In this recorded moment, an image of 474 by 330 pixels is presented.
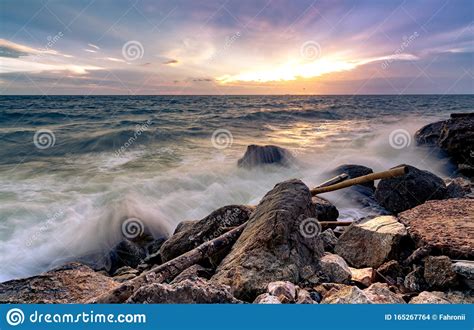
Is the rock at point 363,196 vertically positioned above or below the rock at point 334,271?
above

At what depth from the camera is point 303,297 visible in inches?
129

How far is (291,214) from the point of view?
14.4ft

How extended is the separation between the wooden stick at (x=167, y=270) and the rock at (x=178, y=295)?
440 millimetres

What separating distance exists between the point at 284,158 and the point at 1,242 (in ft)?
35.0

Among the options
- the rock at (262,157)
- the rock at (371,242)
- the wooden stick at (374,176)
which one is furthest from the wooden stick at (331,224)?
the rock at (262,157)

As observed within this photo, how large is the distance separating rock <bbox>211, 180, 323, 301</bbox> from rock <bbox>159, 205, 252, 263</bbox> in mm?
845

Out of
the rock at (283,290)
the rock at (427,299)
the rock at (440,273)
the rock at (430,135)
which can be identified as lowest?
the rock at (427,299)

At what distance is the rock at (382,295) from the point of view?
3197mm

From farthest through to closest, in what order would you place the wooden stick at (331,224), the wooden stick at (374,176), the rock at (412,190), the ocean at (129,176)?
the ocean at (129,176), the rock at (412,190), the wooden stick at (331,224), the wooden stick at (374,176)

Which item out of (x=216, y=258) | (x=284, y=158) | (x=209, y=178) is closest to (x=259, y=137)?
(x=284, y=158)

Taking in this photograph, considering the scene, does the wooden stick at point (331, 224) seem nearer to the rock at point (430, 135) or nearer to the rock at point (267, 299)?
the rock at point (267, 299)

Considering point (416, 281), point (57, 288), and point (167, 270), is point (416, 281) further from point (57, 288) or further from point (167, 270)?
point (57, 288)

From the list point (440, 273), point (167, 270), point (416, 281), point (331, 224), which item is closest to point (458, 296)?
point (440, 273)

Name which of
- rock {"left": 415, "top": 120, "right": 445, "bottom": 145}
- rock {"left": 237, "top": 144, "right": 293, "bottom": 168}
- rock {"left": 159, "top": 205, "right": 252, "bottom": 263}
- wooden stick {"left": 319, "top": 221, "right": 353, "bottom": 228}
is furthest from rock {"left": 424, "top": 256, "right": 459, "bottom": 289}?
rock {"left": 415, "top": 120, "right": 445, "bottom": 145}
